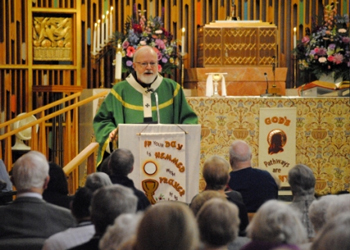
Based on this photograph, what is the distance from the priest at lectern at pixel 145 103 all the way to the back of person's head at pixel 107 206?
298cm

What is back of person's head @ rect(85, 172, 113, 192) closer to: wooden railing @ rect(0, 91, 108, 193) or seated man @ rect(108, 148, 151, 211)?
seated man @ rect(108, 148, 151, 211)

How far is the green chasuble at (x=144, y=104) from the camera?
6480 mm

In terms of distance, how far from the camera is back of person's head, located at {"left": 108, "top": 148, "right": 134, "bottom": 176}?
4949 mm

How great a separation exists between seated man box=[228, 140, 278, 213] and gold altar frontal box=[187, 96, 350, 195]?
112 inches

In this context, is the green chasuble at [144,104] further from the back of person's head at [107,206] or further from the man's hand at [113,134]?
the back of person's head at [107,206]

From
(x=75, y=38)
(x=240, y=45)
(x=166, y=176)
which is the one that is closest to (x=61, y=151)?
(x=75, y=38)

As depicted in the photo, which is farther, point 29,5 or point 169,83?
point 29,5

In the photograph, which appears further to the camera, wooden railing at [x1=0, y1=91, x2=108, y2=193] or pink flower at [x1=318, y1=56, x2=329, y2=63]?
pink flower at [x1=318, y1=56, x2=329, y2=63]

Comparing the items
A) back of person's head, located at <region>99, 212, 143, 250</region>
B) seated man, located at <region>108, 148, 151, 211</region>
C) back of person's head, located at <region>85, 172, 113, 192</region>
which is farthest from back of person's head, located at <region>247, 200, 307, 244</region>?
seated man, located at <region>108, 148, 151, 211</region>

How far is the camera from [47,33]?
11.1 meters

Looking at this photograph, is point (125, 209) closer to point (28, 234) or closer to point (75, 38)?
point (28, 234)

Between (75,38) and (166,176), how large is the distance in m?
5.84

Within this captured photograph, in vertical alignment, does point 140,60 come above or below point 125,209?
above

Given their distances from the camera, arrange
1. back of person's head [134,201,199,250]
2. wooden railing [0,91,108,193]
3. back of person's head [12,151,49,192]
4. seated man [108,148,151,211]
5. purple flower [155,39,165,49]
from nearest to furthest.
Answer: back of person's head [134,201,199,250] < back of person's head [12,151,49,192] < seated man [108,148,151,211] < wooden railing [0,91,108,193] < purple flower [155,39,165,49]
